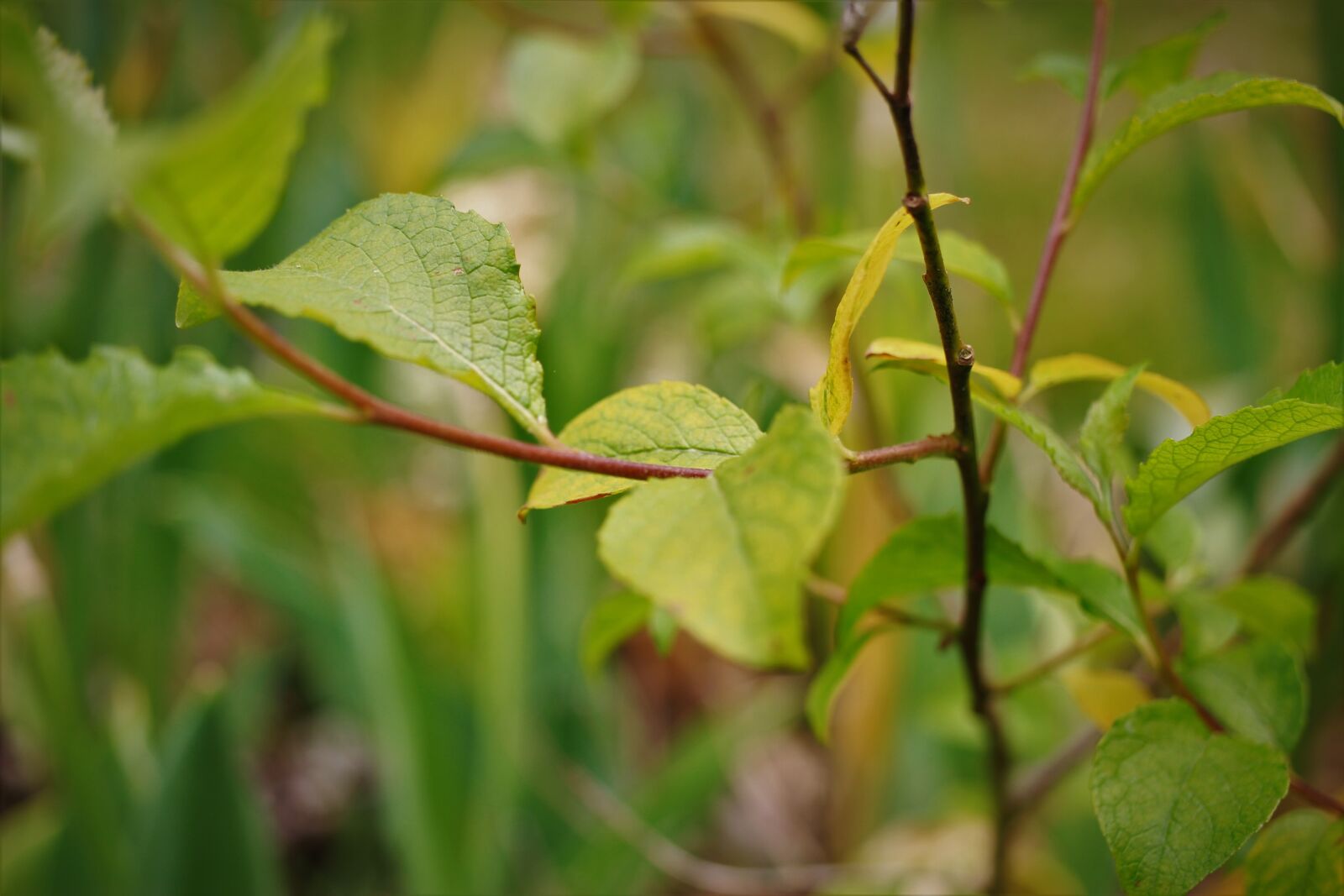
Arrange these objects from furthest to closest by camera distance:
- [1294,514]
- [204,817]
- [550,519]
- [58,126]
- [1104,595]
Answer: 1. [550,519]
2. [204,817]
3. [1294,514]
4. [1104,595]
5. [58,126]

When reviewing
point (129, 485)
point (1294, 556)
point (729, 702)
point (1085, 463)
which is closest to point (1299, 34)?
point (1294, 556)

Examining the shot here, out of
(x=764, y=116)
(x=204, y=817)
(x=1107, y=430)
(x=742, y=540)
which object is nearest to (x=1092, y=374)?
(x=1107, y=430)

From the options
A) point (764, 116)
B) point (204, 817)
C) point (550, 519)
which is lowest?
point (204, 817)

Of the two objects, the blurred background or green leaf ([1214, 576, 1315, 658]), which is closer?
green leaf ([1214, 576, 1315, 658])

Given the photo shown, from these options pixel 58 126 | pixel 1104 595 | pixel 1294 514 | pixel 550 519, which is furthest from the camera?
pixel 550 519

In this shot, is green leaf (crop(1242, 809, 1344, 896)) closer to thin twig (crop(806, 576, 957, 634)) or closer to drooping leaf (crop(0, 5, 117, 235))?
thin twig (crop(806, 576, 957, 634))

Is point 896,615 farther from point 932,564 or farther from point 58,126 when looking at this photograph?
point 58,126

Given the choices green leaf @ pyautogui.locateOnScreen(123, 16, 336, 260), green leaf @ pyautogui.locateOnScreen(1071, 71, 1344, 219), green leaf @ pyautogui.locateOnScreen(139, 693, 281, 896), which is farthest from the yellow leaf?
green leaf @ pyautogui.locateOnScreen(139, 693, 281, 896)

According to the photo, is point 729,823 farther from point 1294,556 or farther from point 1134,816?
point 1134,816
